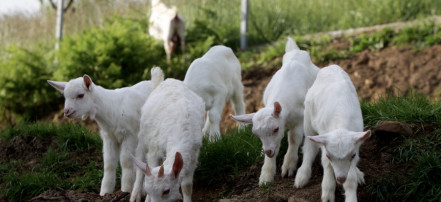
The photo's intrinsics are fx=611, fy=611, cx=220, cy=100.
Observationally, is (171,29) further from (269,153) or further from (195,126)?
(269,153)

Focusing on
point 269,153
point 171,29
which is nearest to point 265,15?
point 171,29

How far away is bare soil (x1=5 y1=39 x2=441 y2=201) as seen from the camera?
5.71m

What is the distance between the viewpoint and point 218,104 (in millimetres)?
7910

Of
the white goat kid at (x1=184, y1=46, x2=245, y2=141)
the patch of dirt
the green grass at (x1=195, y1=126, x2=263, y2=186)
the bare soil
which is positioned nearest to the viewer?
the bare soil

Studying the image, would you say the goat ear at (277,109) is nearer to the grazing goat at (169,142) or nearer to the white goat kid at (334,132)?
the white goat kid at (334,132)

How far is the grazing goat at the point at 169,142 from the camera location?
497 cm

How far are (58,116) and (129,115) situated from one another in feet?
19.0

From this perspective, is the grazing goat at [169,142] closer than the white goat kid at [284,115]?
Yes

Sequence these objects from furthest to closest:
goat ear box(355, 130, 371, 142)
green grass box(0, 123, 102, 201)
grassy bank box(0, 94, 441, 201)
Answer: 1. green grass box(0, 123, 102, 201)
2. grassy bank box(0, 94, 441, 201)
3. goat ear box(355, 130, 371, 142)

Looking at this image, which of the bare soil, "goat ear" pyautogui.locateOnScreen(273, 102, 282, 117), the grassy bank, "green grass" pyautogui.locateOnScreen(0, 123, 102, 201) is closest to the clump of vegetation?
the grassy bank

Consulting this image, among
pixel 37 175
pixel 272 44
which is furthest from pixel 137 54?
pixel 37 175

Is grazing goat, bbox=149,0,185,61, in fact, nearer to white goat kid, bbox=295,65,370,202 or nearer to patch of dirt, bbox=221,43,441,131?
patch of dirt, bbox=221,43,441,131

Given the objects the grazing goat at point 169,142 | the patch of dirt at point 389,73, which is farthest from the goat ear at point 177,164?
the patch of dirt at point 389,73

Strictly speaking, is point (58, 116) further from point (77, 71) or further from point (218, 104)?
point (218, 104)
